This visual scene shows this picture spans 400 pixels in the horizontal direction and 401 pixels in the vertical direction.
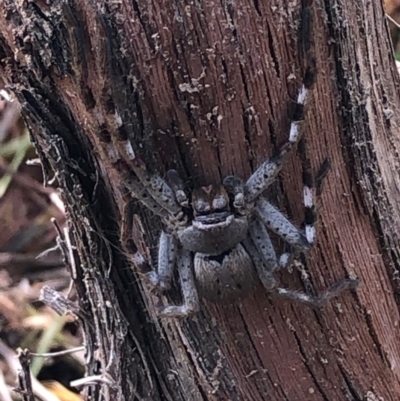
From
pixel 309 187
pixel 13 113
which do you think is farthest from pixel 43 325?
pixel 309 187

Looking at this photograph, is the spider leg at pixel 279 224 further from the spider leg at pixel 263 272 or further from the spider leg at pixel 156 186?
the spider leg at pixel 156 186

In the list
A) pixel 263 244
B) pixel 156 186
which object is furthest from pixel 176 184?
pixel 263 244

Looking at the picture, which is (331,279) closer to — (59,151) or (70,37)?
(59,151)

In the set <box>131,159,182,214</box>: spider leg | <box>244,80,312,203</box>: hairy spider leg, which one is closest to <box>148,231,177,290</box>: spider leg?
<box>131,159,182,214</box>: spider leg

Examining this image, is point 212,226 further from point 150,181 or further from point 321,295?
point 321,295

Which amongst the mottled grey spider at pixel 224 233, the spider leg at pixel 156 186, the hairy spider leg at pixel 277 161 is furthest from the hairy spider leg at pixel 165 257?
the hairy spider leg at pixel 277 161
